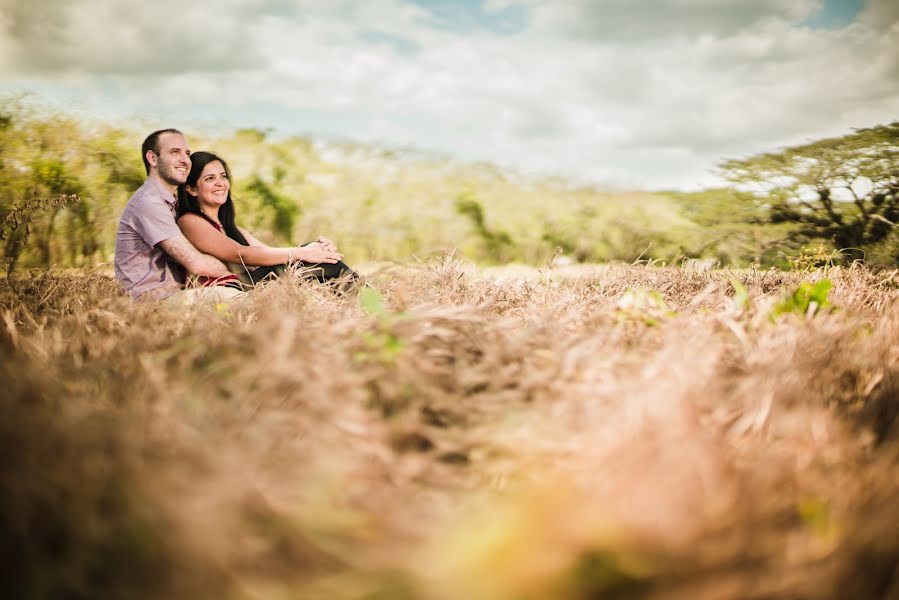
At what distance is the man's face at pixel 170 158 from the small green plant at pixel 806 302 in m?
3.15

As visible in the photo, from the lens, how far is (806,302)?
182cm

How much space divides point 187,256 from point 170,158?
68 centimetres

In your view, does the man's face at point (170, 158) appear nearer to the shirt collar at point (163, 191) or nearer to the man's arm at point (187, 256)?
the shirt collar at point (163, 191)

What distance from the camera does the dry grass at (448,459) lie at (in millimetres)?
686

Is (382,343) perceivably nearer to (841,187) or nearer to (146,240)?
(146,240)

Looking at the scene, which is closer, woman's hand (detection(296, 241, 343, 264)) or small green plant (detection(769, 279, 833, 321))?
small green plant (detection(769, 279, 833, 321))

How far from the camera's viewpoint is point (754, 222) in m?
5.43

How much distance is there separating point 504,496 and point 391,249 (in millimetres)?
4529

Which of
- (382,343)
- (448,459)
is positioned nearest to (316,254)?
(382,343)

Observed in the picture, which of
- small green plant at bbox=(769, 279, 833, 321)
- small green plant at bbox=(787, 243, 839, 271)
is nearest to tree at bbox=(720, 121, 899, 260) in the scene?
small green plant at bbox=(787, 243, 839, 271)

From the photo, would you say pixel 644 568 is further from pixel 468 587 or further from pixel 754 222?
pixel 754 222

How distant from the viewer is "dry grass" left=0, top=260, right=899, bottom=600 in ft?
2.25

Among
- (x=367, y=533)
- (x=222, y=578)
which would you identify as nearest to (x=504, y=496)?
(x=367, y=533)

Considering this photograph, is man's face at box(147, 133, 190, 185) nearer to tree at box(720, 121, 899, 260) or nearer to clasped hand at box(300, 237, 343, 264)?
clasped hand at box(300, 237, 343, 264)
